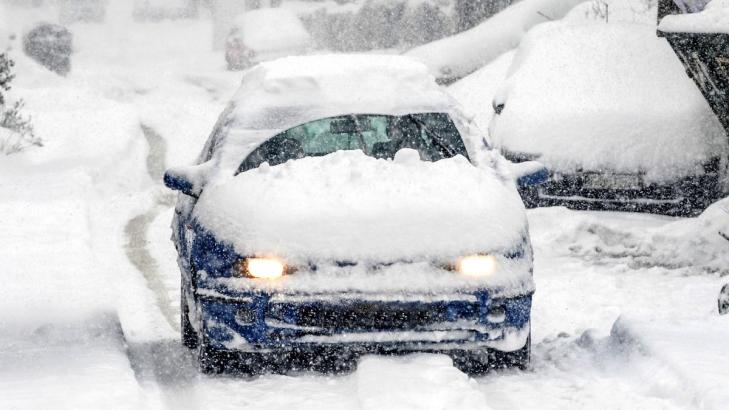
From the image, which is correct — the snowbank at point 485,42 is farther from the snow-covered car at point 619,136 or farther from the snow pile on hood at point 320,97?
the snow pile on hood at point 320,97

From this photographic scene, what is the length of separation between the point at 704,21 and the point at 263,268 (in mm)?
4103

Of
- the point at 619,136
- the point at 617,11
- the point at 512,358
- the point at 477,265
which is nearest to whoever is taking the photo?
the point at 477,265

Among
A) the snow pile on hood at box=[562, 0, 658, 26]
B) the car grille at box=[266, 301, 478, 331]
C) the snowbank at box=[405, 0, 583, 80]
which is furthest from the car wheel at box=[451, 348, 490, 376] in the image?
the snow pile on hood at box=[562, 0, 658, 26]

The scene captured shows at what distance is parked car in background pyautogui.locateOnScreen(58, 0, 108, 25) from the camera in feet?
159

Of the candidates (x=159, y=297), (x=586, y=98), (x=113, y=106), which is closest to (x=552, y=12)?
(x=113, y=106)

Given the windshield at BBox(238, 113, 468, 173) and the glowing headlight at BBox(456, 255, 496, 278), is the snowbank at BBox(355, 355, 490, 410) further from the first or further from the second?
the windshield at BBox(238, 113, 468, 173)

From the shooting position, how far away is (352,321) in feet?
19.6

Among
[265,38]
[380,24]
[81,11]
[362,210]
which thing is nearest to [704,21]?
[362,210]

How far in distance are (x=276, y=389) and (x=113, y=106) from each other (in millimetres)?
18219

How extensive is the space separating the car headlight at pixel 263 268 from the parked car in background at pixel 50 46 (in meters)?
26.2

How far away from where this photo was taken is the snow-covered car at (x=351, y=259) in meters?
5.96

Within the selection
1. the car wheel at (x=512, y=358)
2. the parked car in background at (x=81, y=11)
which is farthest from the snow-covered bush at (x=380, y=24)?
the car wheel at (x=512, y=358)

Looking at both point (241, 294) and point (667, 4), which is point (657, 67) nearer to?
point (667, 4)

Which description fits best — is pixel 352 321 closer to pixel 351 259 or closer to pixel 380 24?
pixel 351 259
